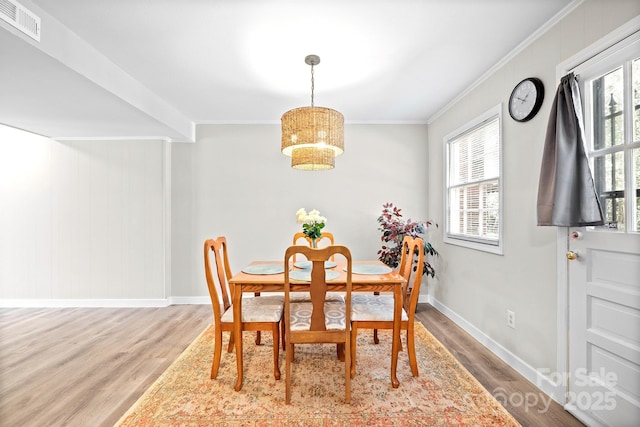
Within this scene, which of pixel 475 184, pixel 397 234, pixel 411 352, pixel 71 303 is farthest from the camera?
pixel 71 303

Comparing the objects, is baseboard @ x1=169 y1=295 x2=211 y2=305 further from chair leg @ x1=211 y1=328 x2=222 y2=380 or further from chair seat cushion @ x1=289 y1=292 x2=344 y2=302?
chair leg @ x1=211 y1=328 x2=222 y2=380

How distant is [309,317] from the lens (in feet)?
6.95

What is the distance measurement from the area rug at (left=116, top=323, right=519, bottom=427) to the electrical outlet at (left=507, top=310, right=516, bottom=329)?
518 mm

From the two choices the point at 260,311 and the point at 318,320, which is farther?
the point at 260,311

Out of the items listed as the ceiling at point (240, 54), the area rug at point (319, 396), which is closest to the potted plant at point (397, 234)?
the area rug at point (319, 396)

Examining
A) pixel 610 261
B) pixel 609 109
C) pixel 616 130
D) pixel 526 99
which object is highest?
pixel 526 99

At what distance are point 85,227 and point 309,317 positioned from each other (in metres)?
3.67

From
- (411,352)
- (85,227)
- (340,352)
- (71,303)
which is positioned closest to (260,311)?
(340,352)

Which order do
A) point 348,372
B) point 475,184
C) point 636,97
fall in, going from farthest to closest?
point 475,184, point 348,372, point 636,97

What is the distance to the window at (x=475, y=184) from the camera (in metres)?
2.79

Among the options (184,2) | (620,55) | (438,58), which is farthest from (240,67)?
(620,55)

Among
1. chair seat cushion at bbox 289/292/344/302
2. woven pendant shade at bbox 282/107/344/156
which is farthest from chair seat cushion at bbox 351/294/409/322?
woven pendant shade at bbox 282/107/344/156

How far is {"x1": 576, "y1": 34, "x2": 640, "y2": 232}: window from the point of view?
61.9 inches

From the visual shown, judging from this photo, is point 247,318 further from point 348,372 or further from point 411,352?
point 411,352
